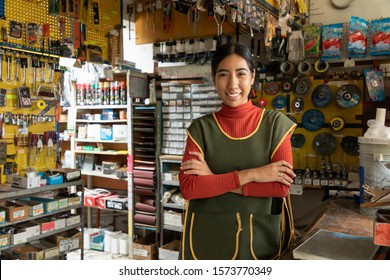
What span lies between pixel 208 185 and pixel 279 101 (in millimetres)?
2784

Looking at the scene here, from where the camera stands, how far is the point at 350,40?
3650 mm

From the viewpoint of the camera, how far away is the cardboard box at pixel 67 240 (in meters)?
3.32

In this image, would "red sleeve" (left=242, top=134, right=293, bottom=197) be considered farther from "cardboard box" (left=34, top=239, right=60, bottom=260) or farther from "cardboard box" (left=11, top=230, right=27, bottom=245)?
"cardboard box" (left=34, top=239, right=60, bottom=260)

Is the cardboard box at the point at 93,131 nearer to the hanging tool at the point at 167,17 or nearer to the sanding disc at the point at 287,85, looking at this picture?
the hanging tool at the point at 167,17

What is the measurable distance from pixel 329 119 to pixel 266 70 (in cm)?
83

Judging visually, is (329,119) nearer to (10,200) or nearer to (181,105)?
(181,105)

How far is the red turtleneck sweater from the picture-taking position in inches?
55.6

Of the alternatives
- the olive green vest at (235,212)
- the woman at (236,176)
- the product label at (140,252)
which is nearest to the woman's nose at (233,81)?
the woman at (236,176)

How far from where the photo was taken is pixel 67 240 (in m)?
3.36

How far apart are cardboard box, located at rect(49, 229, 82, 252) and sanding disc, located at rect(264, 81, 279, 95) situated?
7.83 ft

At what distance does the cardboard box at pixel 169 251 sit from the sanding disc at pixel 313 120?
1904 mm

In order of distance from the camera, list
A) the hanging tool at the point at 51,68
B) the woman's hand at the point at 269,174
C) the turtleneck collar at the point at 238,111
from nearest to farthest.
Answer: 1. the woman's hand at the point at 269,174
2. the turtleneck collar at the point at 238,111
3. the hanging tool at the point at 51,68

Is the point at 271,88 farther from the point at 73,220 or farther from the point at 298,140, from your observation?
the point at 73,220
